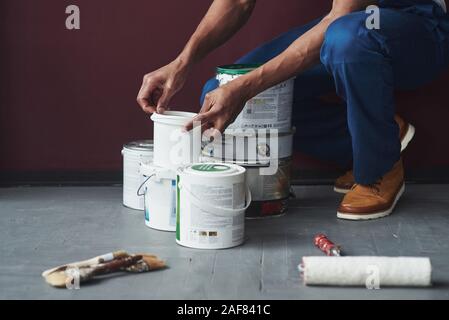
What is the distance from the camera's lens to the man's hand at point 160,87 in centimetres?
253

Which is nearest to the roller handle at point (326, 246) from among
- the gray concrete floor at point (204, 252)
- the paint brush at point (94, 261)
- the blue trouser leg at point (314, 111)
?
the gray concrete floor at point (204, 252)

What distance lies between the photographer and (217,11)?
271 cm

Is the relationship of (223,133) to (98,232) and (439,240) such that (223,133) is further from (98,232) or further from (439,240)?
(439,240)

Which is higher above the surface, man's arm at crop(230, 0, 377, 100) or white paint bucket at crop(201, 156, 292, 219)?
man's arm at crop(230, 0, 377, 100)

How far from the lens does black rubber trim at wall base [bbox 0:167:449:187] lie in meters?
3.00

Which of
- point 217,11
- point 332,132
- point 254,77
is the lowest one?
point 332,132

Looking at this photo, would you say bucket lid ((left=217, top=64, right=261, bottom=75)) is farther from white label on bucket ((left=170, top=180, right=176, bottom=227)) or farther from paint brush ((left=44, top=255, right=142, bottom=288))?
paint brush ((left=44, top=255, right=142, bottom=288))

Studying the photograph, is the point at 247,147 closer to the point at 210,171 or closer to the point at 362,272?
the point at 210,171

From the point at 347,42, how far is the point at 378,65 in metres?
0.12

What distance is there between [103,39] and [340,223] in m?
1.04

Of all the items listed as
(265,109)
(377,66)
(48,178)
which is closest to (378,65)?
(377,66)

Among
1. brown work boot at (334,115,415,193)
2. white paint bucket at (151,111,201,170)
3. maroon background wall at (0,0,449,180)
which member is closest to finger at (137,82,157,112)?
white paint bucket at (151,111,201,170)
